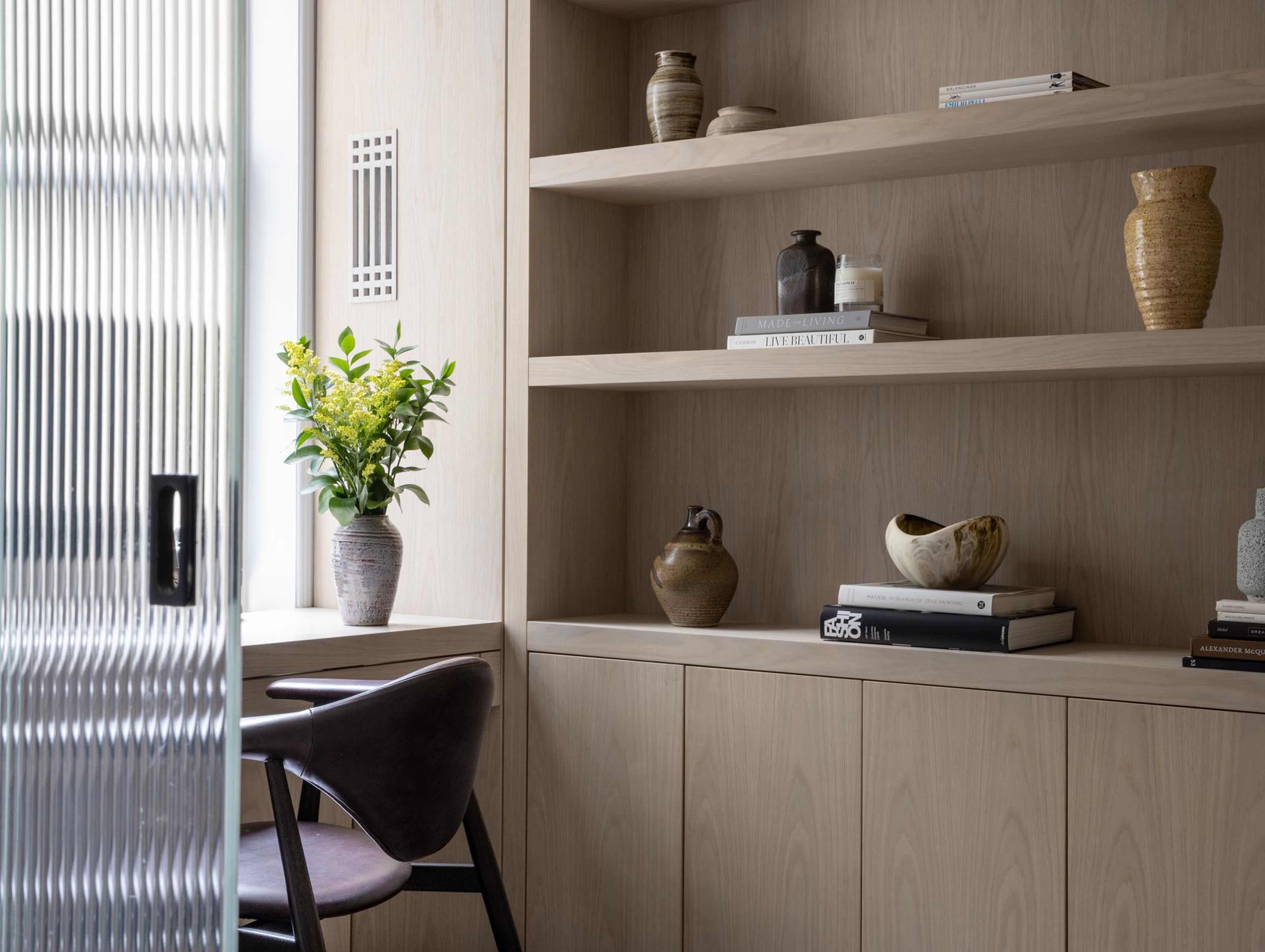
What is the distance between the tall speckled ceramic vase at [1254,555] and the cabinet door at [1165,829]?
246mm

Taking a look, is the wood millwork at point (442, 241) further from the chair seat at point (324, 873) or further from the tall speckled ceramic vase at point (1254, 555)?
the tall speckled ceramic vase at point (1254, 555)

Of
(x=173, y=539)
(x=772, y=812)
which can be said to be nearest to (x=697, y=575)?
(x=772, y=812)

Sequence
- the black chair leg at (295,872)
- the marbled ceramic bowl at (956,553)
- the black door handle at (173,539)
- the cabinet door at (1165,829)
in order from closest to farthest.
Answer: the black door handle at (173,539) → the black chair leg at (295,872) → the cabinet door at (1165,829) → the marbled ceramic bowl at (956,553)

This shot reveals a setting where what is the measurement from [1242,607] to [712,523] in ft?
3.44

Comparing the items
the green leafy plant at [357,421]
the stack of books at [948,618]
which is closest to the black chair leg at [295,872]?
the green leafy plant at [357,421]

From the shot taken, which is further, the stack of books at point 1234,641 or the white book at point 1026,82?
the white book at point 1026,82

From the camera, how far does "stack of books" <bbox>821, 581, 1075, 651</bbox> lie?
2486 millimetres

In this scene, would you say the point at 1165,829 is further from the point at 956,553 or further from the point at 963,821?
the point at 956,553

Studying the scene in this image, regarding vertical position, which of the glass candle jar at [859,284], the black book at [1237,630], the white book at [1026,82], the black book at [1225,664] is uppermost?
the white book at [1026,82]

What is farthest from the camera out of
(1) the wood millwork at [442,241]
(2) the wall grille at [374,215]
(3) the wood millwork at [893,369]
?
(2) the wall grille at [374,215]

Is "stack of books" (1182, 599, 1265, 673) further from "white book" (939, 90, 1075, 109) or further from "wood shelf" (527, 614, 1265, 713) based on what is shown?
"white book" (939, 90, 1075, 109)

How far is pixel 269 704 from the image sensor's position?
264 cm

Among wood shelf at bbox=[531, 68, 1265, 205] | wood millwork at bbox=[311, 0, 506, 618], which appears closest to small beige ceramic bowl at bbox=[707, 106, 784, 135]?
wood shelf at bbox=[531, 68, 1265, 205]

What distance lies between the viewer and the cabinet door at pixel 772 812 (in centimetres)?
261
